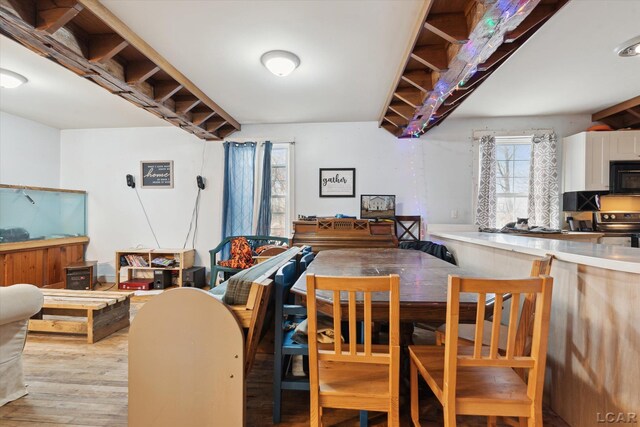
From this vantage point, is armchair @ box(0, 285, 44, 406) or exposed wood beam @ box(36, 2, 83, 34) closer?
armchair @ box(0, 285, 44, 406)

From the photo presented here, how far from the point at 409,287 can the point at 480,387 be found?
488 mm

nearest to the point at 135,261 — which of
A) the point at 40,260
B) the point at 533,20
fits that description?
the point at 40,260

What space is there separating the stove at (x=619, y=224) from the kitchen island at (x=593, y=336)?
97.9 inches

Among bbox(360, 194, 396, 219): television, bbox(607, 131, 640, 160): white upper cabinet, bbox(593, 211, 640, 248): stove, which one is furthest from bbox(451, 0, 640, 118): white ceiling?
bbox(360, 194, 396, 219): television

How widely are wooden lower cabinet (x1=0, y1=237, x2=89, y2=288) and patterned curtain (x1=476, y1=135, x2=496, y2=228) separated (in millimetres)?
6094

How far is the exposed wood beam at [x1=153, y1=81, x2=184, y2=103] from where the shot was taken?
277 centimetres

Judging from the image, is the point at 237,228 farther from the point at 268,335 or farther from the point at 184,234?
the point at 268,335

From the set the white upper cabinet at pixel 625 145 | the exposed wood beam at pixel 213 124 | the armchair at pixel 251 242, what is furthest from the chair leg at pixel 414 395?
the white upper cabinet at pixel 625 145

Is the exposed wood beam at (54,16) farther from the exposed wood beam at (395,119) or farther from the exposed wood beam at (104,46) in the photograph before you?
the exposed wood beam at (395,119)

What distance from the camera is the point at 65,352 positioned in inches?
85.8

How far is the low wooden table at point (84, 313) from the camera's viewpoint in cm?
232

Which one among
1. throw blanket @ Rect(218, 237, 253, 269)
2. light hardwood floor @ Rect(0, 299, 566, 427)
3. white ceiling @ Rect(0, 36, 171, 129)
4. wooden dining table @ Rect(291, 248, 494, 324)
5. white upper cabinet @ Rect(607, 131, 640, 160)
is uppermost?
white ceiling @ Rect(0, 36, 171, 129)

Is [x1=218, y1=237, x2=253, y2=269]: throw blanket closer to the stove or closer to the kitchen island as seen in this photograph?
the kitchen island

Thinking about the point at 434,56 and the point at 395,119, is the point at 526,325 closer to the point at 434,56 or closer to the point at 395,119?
the point at 434,56
